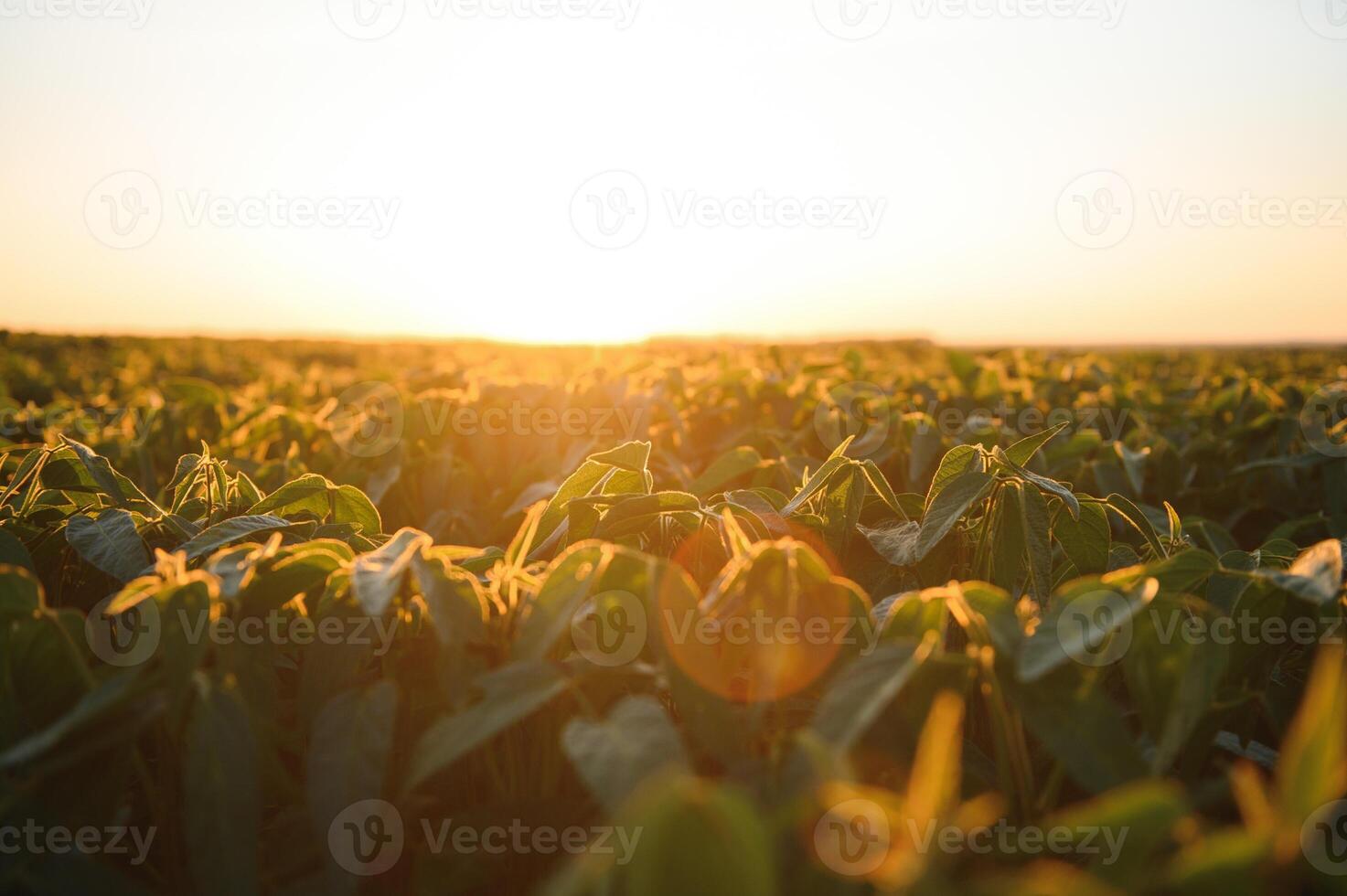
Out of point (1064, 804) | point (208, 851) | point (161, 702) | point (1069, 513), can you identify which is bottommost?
point (1064, 804)

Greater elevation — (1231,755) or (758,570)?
(758,570)

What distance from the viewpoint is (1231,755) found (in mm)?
1146

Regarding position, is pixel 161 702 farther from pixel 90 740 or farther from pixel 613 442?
pixel 613 442

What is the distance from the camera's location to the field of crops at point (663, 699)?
0.63 m

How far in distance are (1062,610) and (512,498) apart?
8.69 ft

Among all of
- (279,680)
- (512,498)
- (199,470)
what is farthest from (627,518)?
(512,498)

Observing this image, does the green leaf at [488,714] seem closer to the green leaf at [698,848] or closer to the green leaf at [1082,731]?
the green leaf at [698,848]

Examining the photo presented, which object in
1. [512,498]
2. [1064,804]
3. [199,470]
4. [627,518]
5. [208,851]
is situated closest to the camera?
[208,851]
